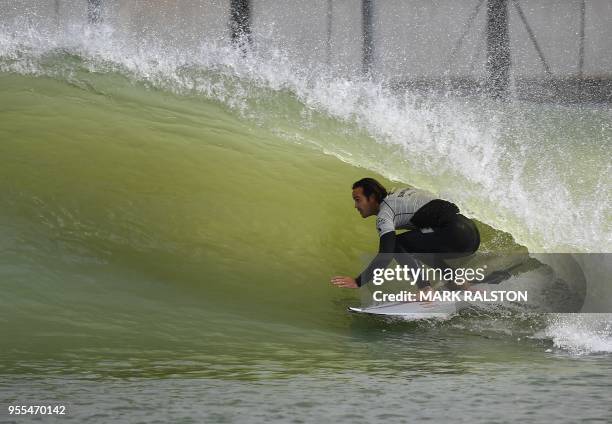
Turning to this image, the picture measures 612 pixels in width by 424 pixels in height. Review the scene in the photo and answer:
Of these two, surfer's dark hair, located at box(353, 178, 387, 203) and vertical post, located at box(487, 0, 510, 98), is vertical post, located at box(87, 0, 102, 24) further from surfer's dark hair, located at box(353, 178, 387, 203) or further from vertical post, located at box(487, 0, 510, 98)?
surfer's dark hair, located at box(353, 178, 387, 203)

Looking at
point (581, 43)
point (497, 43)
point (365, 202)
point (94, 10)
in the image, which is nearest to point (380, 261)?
point (365, 202)

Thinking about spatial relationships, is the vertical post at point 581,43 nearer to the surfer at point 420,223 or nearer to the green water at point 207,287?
the green water at point 207,287

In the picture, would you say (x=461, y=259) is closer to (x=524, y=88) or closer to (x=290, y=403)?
(x=290, y=403)

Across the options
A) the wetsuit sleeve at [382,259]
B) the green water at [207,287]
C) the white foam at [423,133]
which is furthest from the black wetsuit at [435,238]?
the white foam at [423,133]

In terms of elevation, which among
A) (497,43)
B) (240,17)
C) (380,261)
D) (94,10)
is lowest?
(380,261)

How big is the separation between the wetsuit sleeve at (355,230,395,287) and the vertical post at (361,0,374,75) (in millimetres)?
11621

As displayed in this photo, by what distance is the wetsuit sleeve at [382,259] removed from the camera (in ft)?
16.1

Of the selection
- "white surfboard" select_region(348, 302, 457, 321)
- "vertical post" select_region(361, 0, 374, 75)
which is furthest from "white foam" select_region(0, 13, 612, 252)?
"vertical post" select_region(361, 0, 374, 75)

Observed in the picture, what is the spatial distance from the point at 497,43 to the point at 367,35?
208 centimetres

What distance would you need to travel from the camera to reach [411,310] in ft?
16.8

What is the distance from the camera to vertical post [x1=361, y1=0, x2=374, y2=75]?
16.5 metres

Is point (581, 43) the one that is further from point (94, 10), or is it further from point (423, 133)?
point (423, 133)

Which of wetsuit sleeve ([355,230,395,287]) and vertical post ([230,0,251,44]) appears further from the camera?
vertical post ([230,0,251,44])

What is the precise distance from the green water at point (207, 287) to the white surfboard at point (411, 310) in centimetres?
6
